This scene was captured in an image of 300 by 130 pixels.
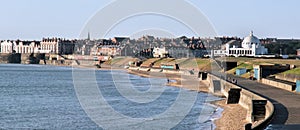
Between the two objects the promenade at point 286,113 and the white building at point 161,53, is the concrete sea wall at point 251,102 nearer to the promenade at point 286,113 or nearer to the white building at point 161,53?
the promenade at point 286,113

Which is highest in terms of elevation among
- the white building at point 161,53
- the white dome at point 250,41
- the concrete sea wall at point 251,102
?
the white dome at point 250,41

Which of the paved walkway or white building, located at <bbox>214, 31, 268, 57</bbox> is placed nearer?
the paved walkway

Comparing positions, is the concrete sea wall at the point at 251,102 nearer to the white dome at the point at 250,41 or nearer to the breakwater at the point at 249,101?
the breakwater at the point at 249,101

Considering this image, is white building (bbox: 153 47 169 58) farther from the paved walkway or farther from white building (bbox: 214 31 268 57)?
the paved walkway

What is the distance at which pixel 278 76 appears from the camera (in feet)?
176

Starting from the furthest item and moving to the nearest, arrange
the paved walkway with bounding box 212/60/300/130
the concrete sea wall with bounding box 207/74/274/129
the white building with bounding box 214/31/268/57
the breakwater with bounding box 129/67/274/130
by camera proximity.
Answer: the white building with bounding box 214/31/268/57, the concrete sea wall with bounding box 207/74/274/129, the breakwater with bounding box 129/67/274/130, the paved walkway with bounding box 212/60/300/130

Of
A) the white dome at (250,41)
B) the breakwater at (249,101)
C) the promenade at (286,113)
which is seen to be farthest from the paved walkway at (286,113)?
the white dome at (250,41)

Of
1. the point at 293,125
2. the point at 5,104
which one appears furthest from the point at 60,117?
the point at 293,125

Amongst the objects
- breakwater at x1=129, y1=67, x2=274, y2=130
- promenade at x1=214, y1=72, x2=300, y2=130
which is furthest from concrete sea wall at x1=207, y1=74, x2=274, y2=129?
promenade at x1=214, y1=72, x2=300, y2=130

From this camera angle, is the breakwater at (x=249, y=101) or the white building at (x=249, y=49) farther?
the white building at (x=249, y=49)

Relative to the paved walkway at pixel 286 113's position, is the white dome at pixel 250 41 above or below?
above

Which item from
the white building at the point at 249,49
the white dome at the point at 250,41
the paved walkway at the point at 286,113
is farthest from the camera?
the white dome at the point at 250,41

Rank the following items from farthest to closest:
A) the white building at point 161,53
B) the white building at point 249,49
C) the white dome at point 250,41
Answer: the white building at point 161,53 → the white dome at point 250,41 → the white building at point 249,49

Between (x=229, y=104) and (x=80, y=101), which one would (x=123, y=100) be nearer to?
(x=80, y=101)
